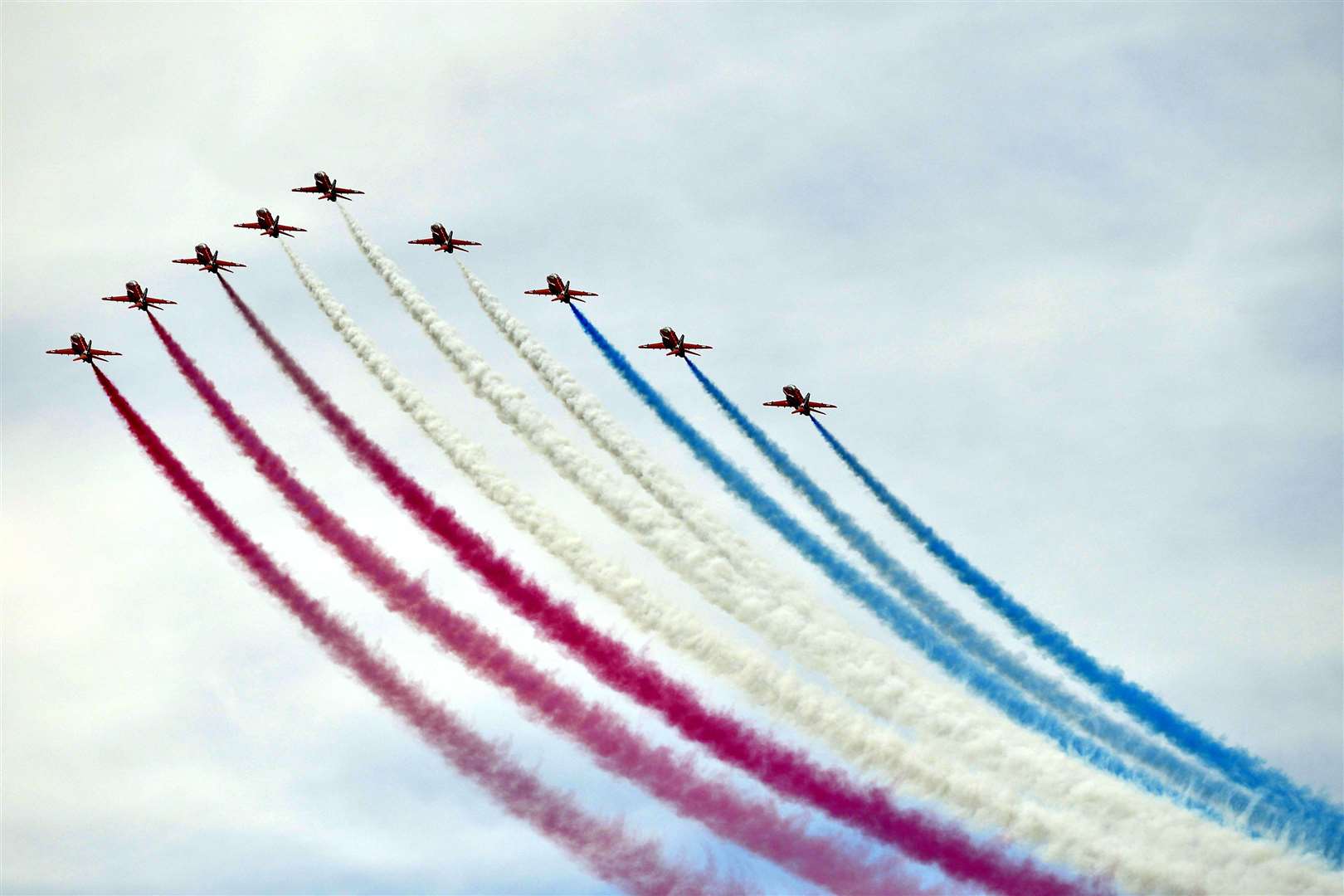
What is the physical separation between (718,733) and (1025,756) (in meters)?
12.4

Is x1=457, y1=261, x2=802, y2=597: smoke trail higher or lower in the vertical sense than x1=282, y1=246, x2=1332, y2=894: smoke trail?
higher

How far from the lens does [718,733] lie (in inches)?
2704

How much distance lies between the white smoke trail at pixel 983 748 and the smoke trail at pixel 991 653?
6.96 metres

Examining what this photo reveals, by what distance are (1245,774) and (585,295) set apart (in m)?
44.8

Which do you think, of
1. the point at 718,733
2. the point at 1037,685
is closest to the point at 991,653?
the point at 1037,685

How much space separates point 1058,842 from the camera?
60.9 meters

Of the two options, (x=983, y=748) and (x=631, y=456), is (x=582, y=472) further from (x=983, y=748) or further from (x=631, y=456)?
(x=983, y=748)

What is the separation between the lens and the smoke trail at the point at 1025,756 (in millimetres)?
57094

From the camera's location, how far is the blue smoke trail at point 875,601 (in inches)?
2815

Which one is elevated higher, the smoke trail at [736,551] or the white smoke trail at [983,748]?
the smoke trail at [736,551]

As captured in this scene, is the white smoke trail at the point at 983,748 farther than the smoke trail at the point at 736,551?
No

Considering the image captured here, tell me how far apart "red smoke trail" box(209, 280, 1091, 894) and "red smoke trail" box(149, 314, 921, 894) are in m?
1.30

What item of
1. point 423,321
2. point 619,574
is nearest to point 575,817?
point 619,574

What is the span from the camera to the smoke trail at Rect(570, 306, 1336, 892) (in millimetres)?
57094
